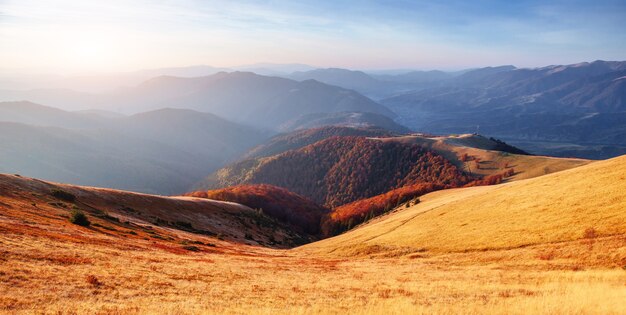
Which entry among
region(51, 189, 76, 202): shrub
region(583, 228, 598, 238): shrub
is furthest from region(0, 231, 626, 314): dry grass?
region(51, 189, 76, 202): shrub

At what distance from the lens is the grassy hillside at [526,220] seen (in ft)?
97.3

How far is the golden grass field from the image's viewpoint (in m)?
15.9

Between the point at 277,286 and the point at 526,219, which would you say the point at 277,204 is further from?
the point at 277,286

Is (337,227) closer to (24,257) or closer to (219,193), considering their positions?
(219,193)

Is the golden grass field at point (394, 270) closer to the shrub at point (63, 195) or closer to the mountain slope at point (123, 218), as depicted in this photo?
the mountain slope at point (123, 218)

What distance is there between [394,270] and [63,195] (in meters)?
50.6

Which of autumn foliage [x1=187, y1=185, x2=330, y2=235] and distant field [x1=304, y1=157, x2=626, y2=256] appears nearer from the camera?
distant field [x1=304, y1=157, x2=626, y2=256]

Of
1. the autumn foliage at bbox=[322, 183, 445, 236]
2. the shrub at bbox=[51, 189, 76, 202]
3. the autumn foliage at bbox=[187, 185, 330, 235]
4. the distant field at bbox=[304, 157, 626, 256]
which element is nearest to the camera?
the distant field at bbox=[304, 157, 626, 256]

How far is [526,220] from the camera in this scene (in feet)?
117

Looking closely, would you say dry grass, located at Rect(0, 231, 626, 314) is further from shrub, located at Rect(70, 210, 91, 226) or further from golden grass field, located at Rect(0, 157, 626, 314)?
shrub, located at Rect(70, 210, 91, 226)

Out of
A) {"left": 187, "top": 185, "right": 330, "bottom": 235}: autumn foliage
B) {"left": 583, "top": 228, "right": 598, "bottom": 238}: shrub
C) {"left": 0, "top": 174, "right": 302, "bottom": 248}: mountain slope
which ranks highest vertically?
{"left": 583, "top": 228, "right": 598, "bottom": 238}: shrub

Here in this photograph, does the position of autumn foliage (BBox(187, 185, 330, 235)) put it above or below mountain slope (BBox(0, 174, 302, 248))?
below

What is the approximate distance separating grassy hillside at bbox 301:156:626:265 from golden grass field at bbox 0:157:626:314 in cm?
16

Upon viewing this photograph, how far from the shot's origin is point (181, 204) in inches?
3253
